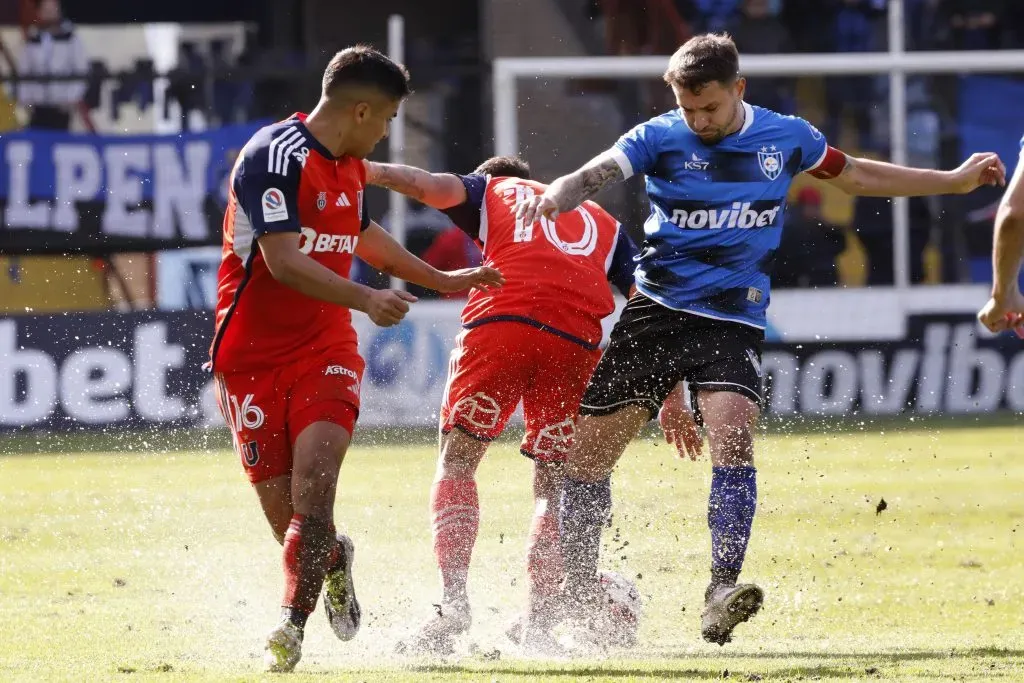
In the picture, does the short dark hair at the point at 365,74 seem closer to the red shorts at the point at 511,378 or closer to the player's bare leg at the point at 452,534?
the red shorts at the point at 511,378

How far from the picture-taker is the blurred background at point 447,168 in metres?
15.5

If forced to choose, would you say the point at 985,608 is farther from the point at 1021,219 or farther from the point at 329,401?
the point at 329,401

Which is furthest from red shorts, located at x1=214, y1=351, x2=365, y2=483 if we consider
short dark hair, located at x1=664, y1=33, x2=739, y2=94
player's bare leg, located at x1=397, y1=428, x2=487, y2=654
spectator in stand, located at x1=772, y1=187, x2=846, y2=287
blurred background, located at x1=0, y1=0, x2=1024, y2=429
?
spectator in stand, located at x1=772, y1=187, x2=846, y2=287

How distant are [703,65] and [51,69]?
42.0ft

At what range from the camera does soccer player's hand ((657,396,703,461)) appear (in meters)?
6.65

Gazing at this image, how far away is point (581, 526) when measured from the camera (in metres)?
6.50

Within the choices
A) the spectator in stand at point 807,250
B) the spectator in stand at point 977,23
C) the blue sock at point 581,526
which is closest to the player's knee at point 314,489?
the blue sock at point 581,526

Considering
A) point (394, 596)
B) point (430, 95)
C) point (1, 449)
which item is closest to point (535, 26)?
point (430, 95)

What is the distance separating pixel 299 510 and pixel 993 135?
14519 mm

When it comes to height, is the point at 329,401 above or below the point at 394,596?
above

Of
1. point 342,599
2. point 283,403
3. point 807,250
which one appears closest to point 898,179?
point 283,403

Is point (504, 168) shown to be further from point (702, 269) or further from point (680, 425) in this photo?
point (680, 425)

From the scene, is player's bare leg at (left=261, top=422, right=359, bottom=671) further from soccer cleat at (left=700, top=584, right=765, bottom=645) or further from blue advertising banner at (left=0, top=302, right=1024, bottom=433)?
blue advertising banner at (left=0, top=302, right=1024, bottom=433)

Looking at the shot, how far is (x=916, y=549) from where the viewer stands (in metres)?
8.83
